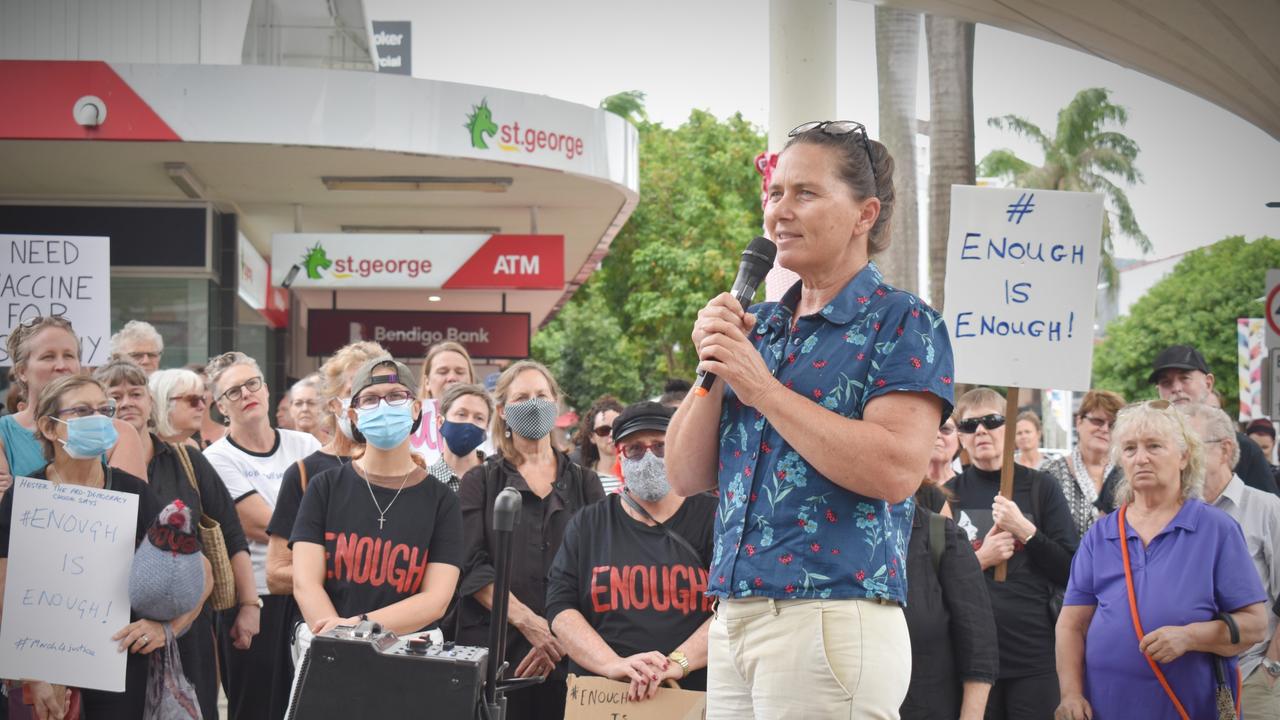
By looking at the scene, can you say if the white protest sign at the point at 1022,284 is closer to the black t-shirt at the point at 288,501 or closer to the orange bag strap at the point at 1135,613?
the orange bag strap at the point at 1135,613

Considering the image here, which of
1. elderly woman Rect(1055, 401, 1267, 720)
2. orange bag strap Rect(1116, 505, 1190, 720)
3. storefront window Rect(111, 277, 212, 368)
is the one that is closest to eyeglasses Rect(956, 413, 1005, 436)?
elderly woman Rect(1055, 401, 1267, 720)

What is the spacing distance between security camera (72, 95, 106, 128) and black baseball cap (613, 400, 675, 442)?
914 cm

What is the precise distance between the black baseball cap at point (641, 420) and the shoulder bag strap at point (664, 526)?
25 centimetres

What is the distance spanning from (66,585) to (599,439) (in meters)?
3.43

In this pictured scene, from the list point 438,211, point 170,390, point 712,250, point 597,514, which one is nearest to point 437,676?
point 597,514

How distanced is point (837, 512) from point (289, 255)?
13515mm

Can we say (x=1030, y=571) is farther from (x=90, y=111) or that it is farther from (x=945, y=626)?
(x=90, y=111)

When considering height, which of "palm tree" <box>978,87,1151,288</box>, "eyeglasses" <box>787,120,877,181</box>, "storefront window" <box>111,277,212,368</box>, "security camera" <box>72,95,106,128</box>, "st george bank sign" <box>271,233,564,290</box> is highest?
"palm tree" <box>978,87,1151,288</box>

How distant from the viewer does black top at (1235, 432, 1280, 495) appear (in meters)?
6.88

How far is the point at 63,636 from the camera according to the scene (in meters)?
5.01

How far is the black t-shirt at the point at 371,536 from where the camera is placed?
17.1 ft

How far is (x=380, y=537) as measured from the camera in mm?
5246

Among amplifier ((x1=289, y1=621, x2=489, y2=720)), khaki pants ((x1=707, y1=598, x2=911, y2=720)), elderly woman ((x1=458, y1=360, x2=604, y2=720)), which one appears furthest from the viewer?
elderly woman ((x1=458, y1=360, x2=604, y2=720))

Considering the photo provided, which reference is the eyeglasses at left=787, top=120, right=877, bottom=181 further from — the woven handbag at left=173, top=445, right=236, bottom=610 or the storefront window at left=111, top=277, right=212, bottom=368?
the storefront window at left=111, top=277, right=212, bottom=368
